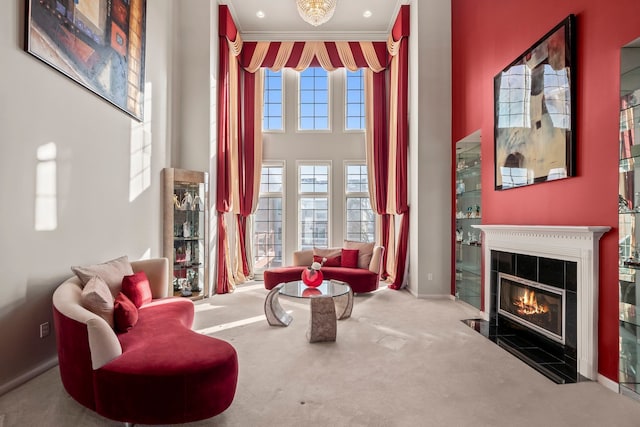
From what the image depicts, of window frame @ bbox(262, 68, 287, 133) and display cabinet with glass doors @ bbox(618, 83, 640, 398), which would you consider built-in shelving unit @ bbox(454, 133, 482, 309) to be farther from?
window frame @ bbox(262, 68, 287, 133)

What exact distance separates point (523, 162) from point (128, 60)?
468 centimetres

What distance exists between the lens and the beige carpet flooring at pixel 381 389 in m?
2.23

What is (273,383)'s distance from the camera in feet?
8.84

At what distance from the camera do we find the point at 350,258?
631 centimetres

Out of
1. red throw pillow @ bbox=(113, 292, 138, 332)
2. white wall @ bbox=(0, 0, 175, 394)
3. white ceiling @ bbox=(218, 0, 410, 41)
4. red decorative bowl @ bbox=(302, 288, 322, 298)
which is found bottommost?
red decorative bowl @ bbox=(302, 288, 322, 298)

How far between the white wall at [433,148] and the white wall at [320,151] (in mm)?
1941

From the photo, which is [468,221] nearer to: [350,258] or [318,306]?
[350,258]

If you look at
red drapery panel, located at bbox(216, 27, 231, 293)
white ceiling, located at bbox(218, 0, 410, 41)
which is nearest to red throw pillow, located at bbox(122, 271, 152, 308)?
red drapery panel, located at bbox(216, 27, 231, 293)

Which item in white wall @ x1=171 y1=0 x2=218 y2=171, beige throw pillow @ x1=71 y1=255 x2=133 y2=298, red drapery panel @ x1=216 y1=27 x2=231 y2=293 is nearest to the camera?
beige throw pillow @ x1=71 y1=255 x2=133 y2=298

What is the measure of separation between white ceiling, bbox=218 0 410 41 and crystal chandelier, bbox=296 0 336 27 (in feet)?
4.00

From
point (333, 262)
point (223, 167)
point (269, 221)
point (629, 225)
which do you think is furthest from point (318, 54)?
point (629, 225)

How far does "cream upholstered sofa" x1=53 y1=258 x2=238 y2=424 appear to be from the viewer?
195 centimetres

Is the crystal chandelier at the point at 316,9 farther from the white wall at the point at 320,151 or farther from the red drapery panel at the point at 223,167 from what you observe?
the white wall at the point at 320,151

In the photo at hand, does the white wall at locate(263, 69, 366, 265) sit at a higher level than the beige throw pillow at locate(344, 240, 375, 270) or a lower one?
higher
